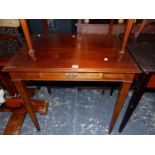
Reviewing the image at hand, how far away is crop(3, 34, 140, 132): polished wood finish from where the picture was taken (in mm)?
911

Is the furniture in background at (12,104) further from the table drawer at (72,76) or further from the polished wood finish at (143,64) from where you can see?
the polished wood finish at (143,64)

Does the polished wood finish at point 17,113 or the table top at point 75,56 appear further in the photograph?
the polished wood finish at point 17,113

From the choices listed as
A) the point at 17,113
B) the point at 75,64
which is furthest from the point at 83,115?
the point at 75,64

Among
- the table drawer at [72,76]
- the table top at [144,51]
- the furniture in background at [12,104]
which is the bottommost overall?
the furniture in background at [12,104]

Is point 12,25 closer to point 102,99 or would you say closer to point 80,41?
point 80,41

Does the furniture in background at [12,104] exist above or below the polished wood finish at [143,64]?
below

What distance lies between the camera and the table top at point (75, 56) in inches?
35.9

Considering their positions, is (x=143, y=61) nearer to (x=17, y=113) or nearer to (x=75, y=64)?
(x=75, y=64)

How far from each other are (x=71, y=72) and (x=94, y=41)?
401 millimetres

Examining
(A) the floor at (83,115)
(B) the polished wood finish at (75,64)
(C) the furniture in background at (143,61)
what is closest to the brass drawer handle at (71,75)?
(B) the polished wood finish at (75,64)

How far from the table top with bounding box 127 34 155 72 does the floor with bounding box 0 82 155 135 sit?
741mm
